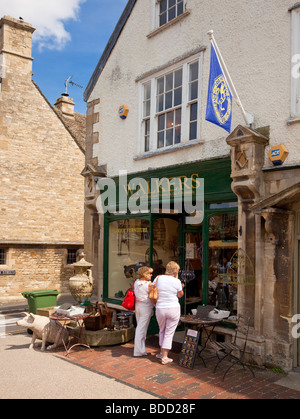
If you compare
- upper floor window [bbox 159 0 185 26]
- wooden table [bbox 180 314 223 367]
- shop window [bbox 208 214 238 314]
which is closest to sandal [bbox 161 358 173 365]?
wooden table [bbox 180 314 223 367]

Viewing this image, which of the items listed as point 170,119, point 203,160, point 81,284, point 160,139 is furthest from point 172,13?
point 81,284

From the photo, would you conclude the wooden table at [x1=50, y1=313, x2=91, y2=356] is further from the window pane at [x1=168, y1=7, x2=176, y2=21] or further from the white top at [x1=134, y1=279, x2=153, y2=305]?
the window pane at [x1=168, y1=7, x2=176, y2=21]

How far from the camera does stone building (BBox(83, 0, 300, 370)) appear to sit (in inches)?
256

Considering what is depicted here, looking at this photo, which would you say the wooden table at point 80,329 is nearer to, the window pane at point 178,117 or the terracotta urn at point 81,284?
the terracotta urn at point 81,284

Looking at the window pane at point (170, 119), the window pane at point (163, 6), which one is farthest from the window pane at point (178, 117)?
the window pane at point (163, 6)

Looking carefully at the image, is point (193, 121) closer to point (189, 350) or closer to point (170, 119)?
point (170, 119)

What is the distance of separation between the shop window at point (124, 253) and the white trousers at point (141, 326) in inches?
92.1

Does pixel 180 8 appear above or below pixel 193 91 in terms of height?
above

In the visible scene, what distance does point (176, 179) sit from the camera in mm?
8547

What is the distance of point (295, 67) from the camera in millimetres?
6504

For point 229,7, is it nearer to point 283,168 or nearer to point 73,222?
point 283,168

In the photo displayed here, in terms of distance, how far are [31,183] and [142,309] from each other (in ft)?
38.1
